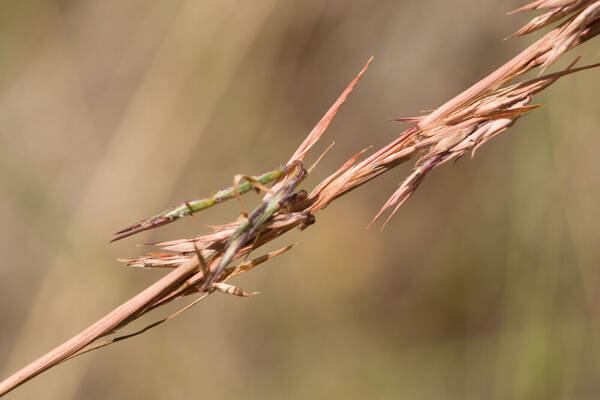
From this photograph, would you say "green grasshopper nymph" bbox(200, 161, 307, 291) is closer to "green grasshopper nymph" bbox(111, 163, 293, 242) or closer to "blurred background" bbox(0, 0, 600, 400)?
"green grasshopper nymph" bbox(111, 163, 293, 242)

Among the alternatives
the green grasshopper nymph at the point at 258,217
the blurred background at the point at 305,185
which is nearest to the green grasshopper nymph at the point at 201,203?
the green grasshopper nymph at the point at 258,217

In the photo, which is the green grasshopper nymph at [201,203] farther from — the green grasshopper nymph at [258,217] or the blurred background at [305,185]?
the blurred background at [305,185]

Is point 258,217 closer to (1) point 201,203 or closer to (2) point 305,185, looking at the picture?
(1) point 201,203

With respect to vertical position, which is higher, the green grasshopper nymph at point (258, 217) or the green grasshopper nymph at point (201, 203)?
the green grasshopper nymph at point (201, 203)

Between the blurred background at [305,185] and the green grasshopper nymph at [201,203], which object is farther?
the blurred background at [305,185]

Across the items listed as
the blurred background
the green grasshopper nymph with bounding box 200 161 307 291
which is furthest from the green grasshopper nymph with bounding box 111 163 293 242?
the blurred background

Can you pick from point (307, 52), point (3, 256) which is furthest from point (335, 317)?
point (3, 256)

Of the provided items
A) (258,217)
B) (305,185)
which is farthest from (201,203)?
(305,185)

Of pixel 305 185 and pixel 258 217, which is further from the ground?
pixel 305 185
